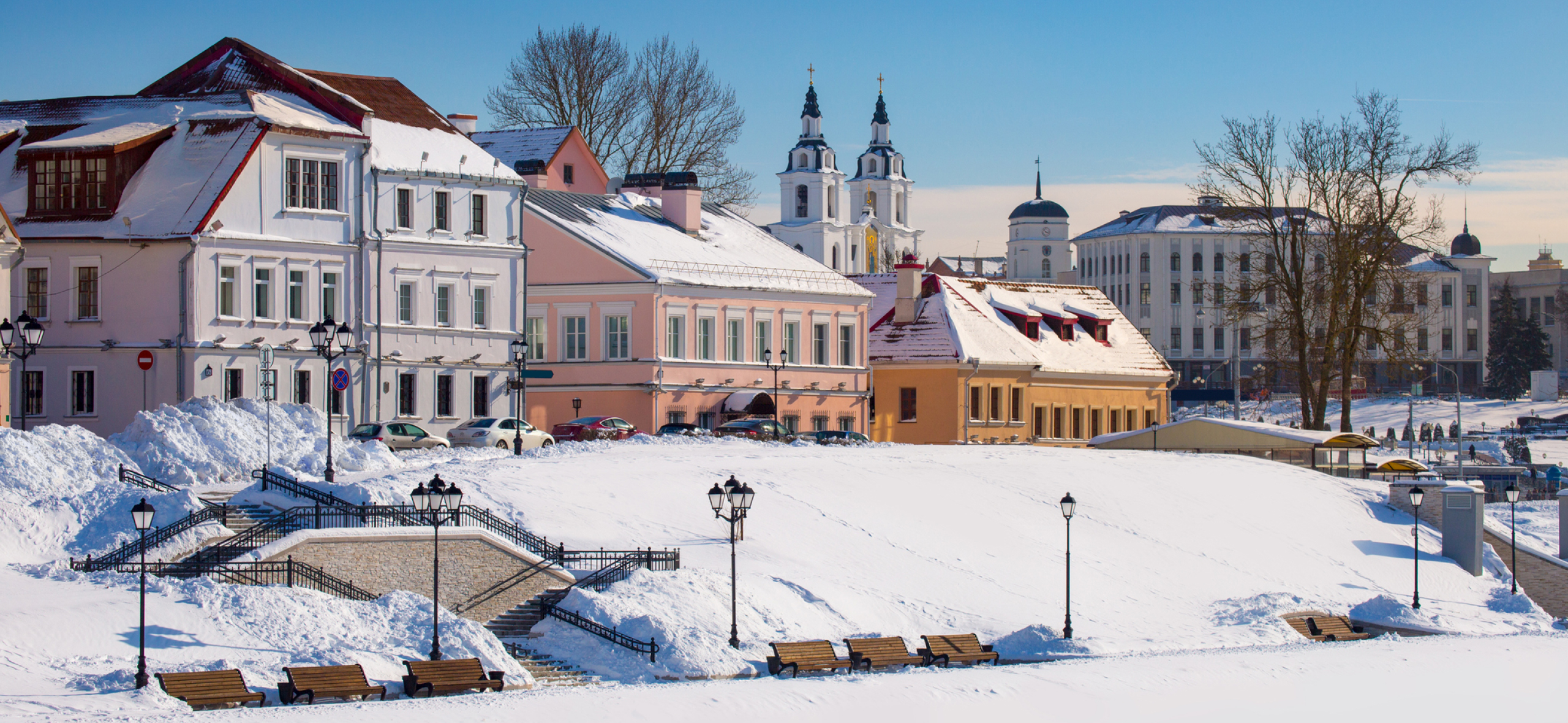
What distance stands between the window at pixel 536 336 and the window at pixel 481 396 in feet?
23.9

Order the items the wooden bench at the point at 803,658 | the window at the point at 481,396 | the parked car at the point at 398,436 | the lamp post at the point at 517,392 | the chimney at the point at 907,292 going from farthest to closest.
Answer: the chimney at the point at 907,292 < the window at the point at 481,396 < the lamp post at the point at 517,392 < the parked car at the point at 398,436 < the wooden bench at the point at 803,658

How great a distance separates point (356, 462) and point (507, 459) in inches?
151

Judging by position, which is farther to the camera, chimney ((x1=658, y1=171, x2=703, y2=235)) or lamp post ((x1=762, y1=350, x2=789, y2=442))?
chimney ((x1=658, y1=171, x2=703, y2=235))

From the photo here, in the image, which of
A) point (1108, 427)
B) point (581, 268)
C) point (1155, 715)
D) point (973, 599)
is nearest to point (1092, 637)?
point (973, 599)

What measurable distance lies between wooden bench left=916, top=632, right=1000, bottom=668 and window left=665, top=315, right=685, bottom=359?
25.4 metres

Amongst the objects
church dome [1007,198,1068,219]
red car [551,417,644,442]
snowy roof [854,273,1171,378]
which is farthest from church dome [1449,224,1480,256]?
red car [551,417,644,442]

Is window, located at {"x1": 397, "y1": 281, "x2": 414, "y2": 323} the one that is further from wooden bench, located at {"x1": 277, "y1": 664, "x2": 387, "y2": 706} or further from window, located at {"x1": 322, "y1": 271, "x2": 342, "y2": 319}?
wooden bench, located at {"x1": 277, "y1": 664, "x2": 387, "y2": 706}

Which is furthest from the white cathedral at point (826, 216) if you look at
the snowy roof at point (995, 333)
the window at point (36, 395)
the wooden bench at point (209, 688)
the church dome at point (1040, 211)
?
the wooden bench at point (209, 688)

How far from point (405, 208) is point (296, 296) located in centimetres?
412

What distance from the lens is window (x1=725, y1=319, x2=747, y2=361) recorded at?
193 feet

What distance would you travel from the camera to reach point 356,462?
37875 millimetres

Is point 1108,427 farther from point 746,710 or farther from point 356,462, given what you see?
point 746,710

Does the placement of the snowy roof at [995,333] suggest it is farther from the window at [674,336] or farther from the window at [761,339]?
the window at [674,336]

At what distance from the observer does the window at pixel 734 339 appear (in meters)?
59.0
